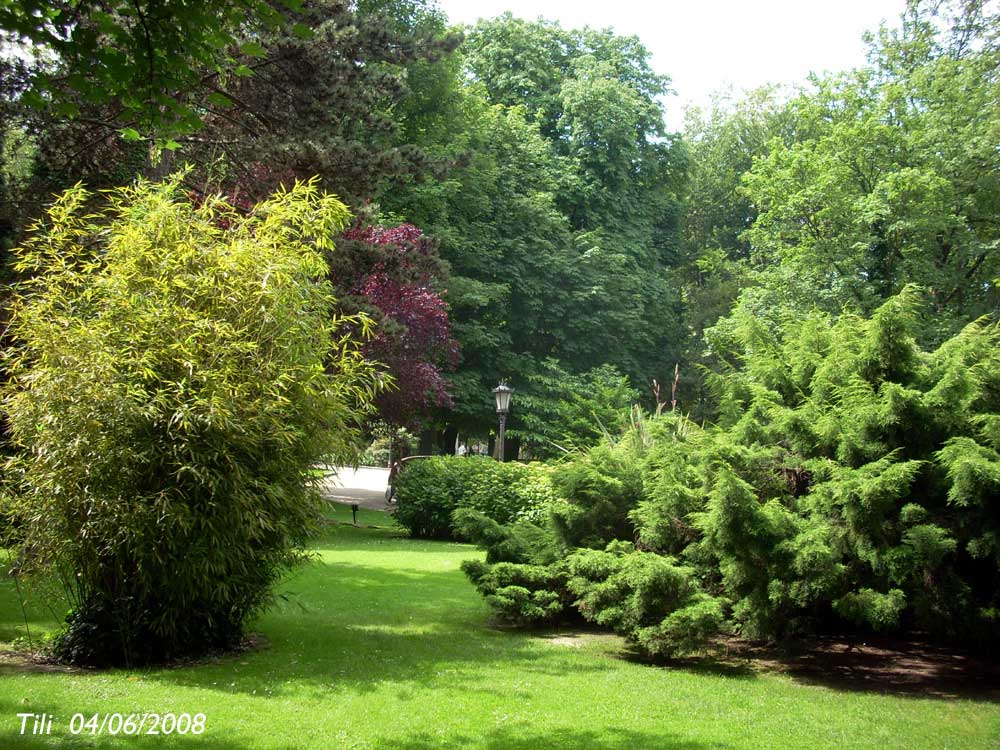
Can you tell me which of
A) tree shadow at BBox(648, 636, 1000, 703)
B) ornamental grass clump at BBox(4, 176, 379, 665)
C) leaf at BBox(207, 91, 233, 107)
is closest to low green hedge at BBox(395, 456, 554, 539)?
tree shadow at BBox(648, 636, 1000, 703)

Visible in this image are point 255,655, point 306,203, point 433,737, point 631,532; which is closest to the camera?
point 433,737

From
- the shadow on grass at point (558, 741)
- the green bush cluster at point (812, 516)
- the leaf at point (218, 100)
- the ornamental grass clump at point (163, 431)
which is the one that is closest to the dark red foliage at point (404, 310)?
the leaf at point (218, 100)

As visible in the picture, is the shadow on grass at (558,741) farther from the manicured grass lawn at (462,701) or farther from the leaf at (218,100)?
the leaf at (218,100)

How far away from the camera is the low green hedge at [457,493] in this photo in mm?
18894

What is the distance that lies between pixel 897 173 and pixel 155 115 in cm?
2010

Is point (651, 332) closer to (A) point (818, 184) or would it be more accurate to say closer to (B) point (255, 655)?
(A) point (818, 184)

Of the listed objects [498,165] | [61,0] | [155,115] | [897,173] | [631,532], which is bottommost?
[631,532]

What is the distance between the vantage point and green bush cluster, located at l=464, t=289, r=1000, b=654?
7.43 meters

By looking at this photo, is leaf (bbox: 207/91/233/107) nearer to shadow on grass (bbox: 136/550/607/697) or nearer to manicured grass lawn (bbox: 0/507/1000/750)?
shadow on grass (bbox: 136/550/607/697)

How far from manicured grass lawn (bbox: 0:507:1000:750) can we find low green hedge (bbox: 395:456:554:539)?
9.48m

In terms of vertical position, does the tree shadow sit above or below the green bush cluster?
below

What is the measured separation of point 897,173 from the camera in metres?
21.4

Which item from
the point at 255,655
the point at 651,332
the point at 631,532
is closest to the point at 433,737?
the point at 255,655

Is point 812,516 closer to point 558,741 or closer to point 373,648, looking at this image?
point 558,741
